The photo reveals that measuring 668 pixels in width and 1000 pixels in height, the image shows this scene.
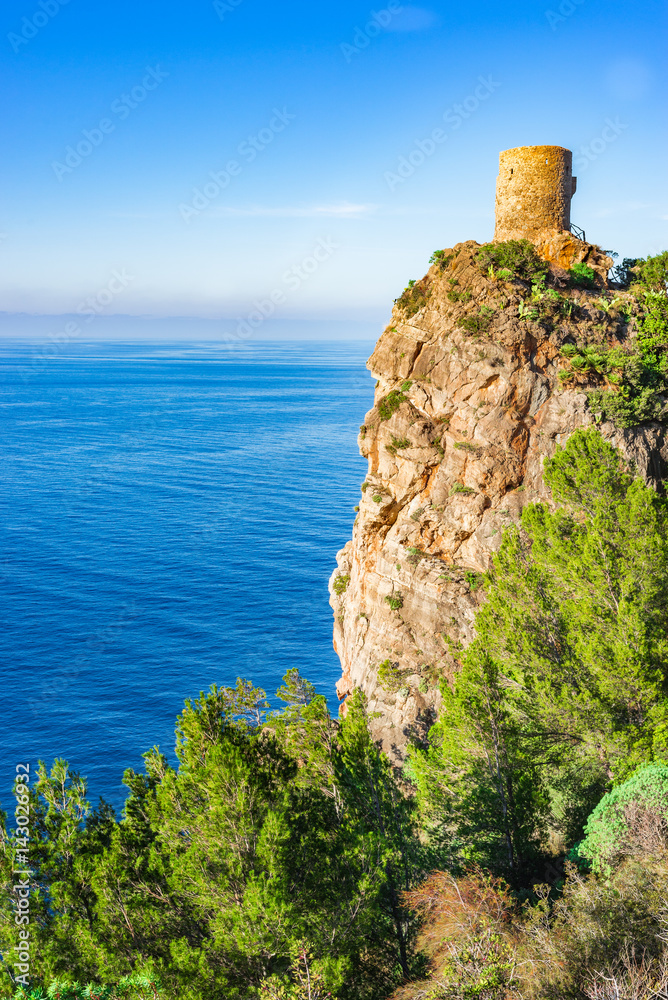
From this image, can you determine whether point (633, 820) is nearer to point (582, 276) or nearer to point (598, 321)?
point (598, 321)

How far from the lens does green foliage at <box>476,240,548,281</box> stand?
105 ft

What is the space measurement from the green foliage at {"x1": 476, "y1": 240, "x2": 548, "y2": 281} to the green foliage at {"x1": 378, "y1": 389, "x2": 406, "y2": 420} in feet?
22.3

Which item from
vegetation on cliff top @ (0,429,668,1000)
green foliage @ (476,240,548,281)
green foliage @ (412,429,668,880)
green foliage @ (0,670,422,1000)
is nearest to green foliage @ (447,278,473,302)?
green foliage @ (476,240,548,281)

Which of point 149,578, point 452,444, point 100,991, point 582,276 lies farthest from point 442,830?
point 149,578

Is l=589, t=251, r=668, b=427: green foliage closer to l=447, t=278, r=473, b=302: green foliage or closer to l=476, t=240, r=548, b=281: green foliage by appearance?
l=476, t=240, r=548, b=281: green foliage

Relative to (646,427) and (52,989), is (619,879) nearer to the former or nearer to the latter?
(52,989)

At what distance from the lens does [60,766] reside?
1669 centimetres

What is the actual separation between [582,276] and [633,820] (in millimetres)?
25149

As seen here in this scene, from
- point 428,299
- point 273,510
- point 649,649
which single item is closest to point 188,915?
point 649,649

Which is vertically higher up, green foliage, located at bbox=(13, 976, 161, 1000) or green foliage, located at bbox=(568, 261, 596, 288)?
green foliage, located at bbox=(568, 261, 596, 288)

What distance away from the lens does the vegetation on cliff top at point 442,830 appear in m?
13.3

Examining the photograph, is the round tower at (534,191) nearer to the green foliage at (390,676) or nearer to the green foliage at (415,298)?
the green foliage at (415,298)

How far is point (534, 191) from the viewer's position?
111 feet

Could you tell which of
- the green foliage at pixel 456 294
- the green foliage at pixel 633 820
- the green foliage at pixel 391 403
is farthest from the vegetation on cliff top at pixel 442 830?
the green foliage at pixel 456 294
